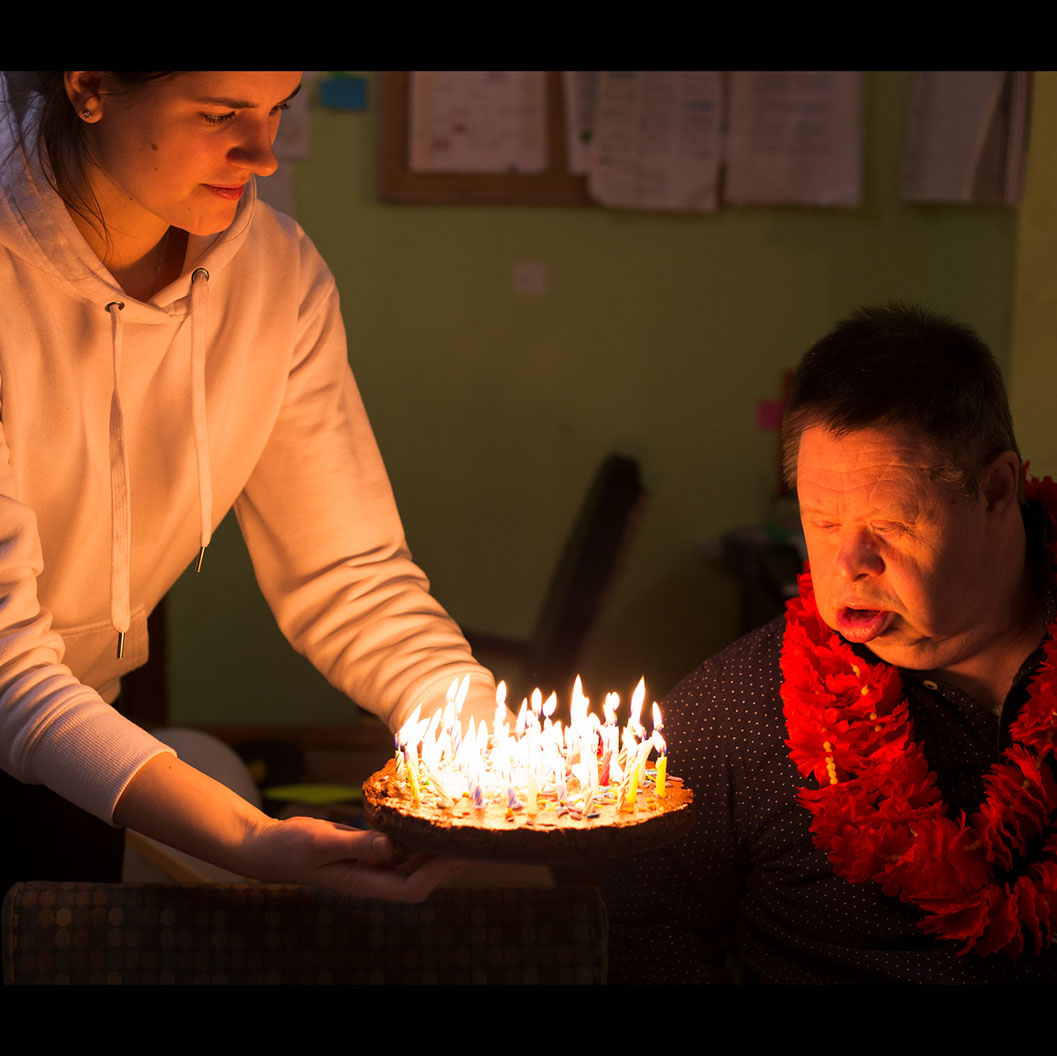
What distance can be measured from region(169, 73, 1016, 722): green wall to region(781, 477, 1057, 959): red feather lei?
2904 millimetres

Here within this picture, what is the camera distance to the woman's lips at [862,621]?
4.79ft

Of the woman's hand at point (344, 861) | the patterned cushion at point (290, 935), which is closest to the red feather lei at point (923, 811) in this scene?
the patterned cushion at point (290, 935)

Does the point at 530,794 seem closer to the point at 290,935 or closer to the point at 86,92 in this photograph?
the point at 290,935

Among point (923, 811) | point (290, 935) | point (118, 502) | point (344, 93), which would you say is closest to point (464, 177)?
point (344, 93)

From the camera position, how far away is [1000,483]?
151 cm

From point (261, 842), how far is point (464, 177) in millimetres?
3382

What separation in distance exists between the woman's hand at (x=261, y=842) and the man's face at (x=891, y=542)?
0.59 m

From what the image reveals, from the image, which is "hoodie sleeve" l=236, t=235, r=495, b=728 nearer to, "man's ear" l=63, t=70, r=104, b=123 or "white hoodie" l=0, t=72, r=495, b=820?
"white hoodie" l=0, t=72, r=495, b=820

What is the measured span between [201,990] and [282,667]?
325 cm

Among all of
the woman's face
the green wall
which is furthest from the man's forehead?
the green wall

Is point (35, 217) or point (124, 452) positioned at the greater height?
point (35, 217)

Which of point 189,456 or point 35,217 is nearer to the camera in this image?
point 35,217

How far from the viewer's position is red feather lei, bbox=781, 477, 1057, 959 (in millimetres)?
1419
